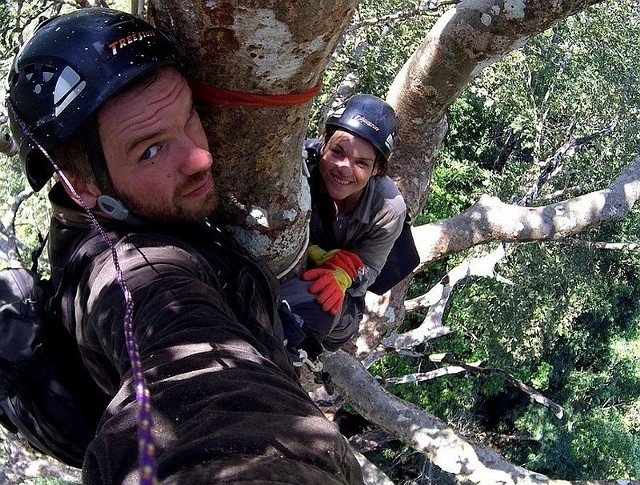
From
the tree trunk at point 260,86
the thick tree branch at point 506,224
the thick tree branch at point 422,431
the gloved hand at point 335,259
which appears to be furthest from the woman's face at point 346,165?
the thick tree branch at point 422,431

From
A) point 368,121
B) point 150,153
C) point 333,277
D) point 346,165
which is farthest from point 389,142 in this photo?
point 150,153

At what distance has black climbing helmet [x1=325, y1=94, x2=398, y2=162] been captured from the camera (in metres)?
2.78

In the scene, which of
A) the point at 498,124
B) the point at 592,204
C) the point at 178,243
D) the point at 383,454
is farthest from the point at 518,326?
the point at 178,243

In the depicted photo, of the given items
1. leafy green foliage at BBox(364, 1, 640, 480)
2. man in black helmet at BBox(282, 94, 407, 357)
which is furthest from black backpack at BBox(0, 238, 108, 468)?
leafy green foliage at BBox(364, 1, 640, 480)

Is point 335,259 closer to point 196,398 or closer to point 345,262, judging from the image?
point 345,262

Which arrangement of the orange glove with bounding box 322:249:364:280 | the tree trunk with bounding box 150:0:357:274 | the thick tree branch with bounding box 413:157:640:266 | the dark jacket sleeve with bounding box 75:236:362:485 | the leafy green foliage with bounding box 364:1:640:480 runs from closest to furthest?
the dark jacket sleeve with bounding box 75:236:362:485, the tree trunk with bounding box 150:0:357:274, the orange glove with bounding box 322:249:364:280, the thick tree branch with bounding box 413:157:640:266, the leafy green foliage with bounding box 364:1:640:480

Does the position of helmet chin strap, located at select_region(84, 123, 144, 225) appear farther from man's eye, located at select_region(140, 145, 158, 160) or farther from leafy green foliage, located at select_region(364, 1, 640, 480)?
leafy green foliage, located at select_region(364, 1, 640, 480)

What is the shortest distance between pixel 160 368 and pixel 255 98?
0.82 metres

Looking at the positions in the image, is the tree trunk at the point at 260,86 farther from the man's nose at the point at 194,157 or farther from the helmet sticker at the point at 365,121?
the helmet sticker at the point at 365,121

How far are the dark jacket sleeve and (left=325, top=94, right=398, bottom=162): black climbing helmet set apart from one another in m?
1.40

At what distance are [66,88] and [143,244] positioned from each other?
462 mm

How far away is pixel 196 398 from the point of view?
1.11 m

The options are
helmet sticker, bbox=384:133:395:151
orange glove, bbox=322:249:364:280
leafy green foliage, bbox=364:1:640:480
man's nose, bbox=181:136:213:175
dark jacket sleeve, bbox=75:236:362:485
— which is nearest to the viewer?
dark jacket sleeve, bbox=75:236:362:485

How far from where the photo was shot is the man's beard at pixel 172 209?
175 cm
